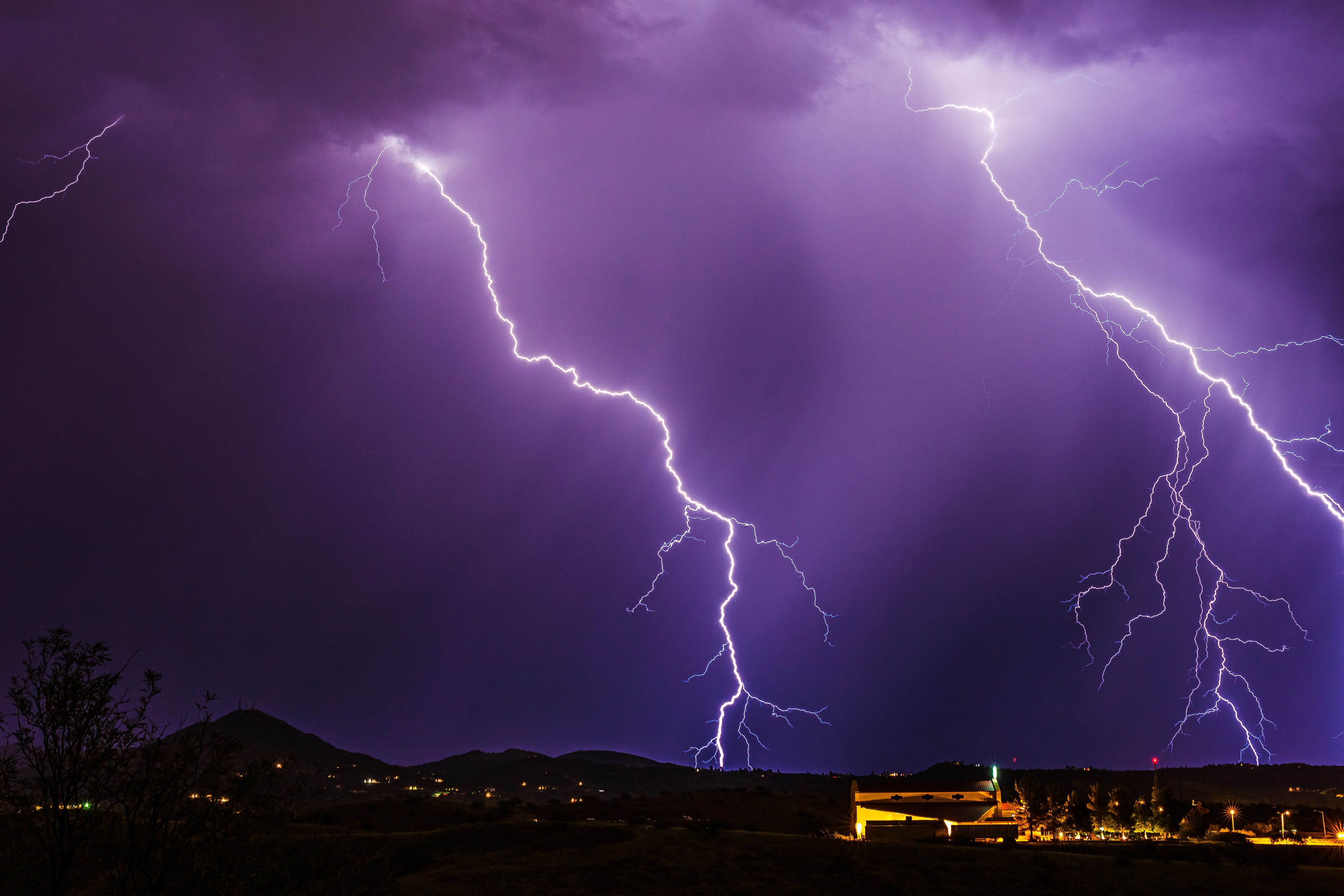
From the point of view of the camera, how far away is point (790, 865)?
2150cm

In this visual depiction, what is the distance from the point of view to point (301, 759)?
2660 inches

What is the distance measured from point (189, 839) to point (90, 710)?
4.99ft

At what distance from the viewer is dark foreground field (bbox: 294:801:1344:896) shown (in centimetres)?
1956

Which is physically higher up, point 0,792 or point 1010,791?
point 0,792

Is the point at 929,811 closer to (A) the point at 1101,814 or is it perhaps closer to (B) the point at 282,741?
(A) the point at 1101,814

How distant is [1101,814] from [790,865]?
774 inches

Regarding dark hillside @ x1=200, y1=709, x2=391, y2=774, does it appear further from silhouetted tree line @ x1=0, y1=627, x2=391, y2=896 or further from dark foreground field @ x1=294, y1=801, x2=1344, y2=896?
silhouetted tree line @ x1=0, y1=627, x2=391, y2=896

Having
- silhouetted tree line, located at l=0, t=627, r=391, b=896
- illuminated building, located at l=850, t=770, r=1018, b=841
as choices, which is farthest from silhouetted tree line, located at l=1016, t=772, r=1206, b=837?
silhouetted tree line, located at l=0, t=627, r=391, b=896

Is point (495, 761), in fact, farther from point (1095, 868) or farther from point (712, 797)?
point (1095, 868)

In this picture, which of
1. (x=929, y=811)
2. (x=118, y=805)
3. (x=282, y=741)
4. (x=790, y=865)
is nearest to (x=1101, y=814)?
(x=929, y=811)

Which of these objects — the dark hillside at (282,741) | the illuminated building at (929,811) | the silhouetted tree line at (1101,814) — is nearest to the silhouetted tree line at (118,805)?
the illuminated building at (929,811)

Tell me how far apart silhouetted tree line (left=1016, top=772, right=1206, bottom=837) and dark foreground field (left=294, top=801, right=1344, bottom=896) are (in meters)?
6.69

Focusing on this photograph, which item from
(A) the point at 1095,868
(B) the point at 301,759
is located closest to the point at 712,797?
(A) the point at 1095,868

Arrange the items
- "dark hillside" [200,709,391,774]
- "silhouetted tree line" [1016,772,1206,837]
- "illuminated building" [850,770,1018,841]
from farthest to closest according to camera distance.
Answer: "dark hillside" [200,709,391,774], "silhouetted tree line" [1016,772,1206,837], "illuminated building" [850,770,1018,841]
